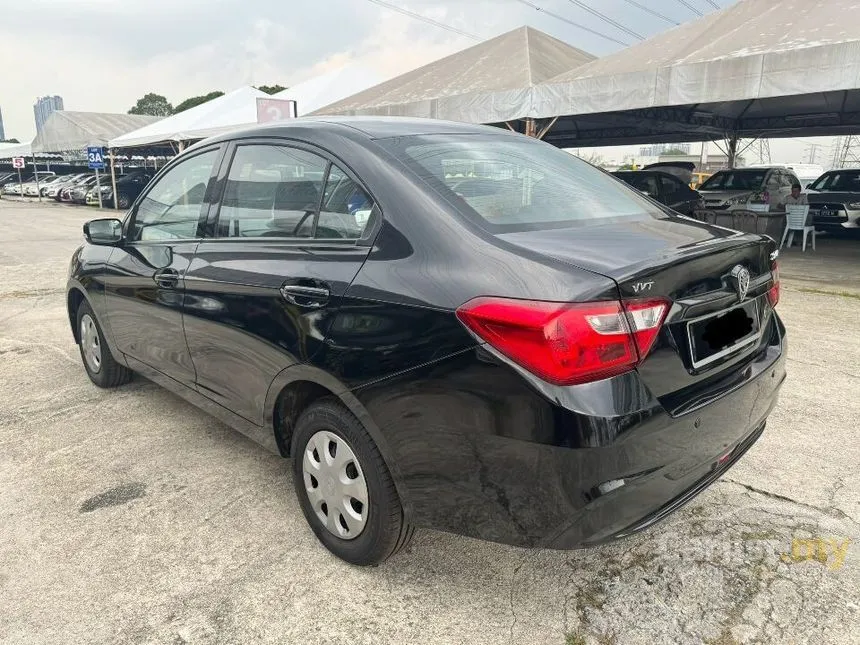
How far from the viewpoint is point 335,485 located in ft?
7.60

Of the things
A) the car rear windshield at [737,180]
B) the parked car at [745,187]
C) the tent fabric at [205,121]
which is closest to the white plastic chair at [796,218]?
the parked car at [745,187]

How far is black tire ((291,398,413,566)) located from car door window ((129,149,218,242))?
1269 mm

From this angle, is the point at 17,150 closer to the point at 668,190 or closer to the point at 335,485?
the point at 668,190

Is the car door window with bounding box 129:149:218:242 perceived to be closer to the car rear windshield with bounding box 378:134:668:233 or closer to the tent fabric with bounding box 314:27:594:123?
→ the car rear windshield with bounding box 378:134:668:233

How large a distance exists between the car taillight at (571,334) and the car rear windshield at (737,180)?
14.1 meters

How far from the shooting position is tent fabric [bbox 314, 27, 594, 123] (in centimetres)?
1152

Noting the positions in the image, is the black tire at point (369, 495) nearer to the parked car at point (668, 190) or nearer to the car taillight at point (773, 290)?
the car taillight at point (773, 290)

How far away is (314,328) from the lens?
223cm

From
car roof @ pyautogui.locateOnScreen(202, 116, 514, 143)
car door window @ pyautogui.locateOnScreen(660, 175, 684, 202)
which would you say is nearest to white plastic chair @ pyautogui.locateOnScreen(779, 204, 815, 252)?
car door window @ pyautogui.locateOnScreen(660, 175, 684, 202)

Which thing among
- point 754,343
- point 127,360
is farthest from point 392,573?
point 127,360

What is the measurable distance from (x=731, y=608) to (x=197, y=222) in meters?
2.73

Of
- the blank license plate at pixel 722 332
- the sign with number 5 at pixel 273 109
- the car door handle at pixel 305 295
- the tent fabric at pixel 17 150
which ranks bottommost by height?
the blank license plate at pixel 722 332

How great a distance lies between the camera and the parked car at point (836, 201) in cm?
1308

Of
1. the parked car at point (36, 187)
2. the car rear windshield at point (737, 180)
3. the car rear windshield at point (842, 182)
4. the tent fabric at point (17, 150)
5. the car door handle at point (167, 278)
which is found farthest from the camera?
the tent fabric at point (17, 150)
